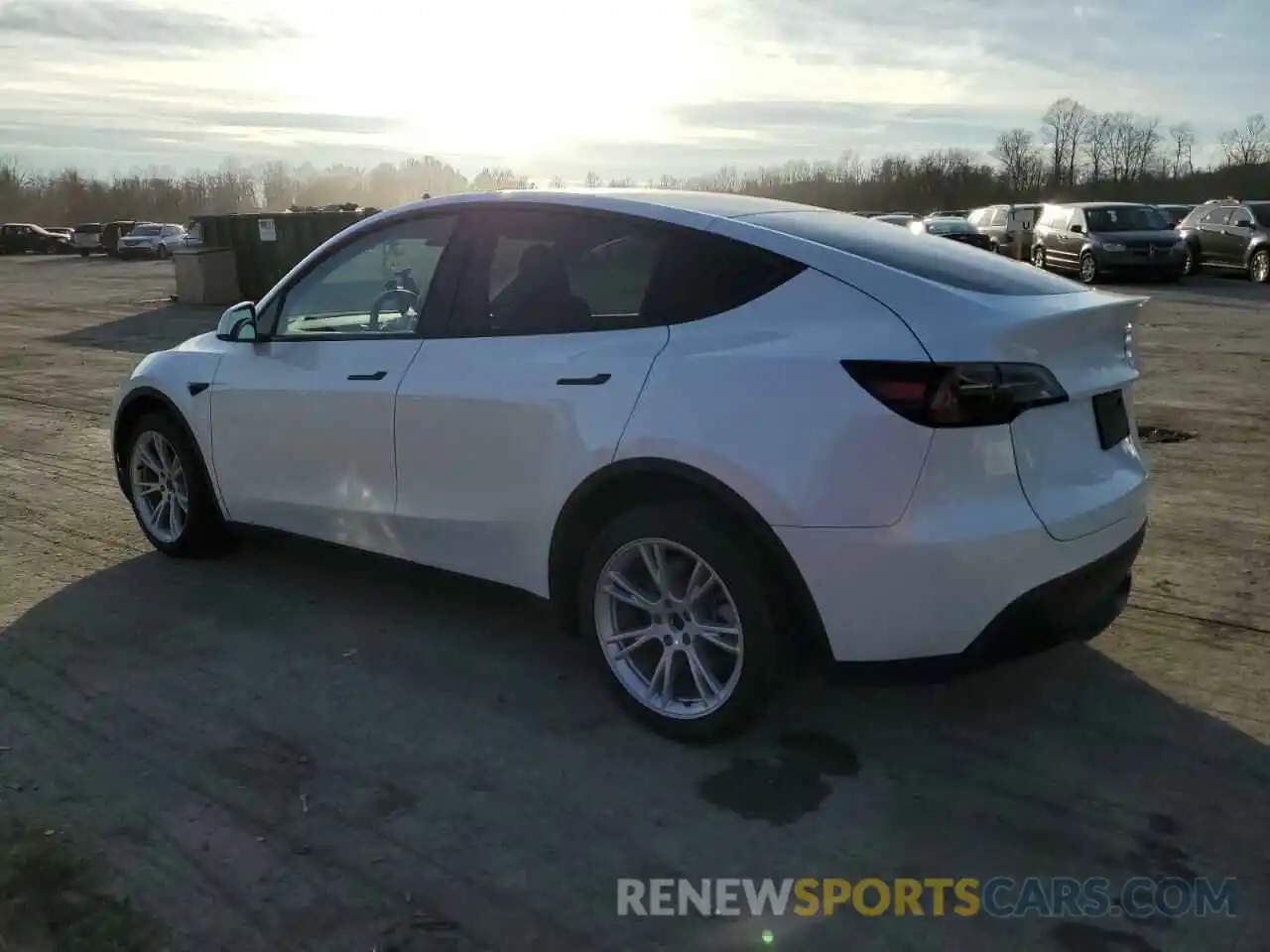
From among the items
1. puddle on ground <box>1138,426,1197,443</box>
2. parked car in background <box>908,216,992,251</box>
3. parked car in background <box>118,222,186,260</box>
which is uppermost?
parked car in background <box>118,222,186,260</box>

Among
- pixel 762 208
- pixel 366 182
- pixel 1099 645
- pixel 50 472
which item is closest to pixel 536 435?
pixel 762 208

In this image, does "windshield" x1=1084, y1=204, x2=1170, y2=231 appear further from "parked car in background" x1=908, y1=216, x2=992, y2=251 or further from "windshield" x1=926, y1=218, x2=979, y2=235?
"windshield" x1=926, y1=218, x2=979, y2=235

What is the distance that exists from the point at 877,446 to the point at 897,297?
0.46m

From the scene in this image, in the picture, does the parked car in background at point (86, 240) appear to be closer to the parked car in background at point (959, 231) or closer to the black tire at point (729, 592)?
the parked car in background at point (959, 231)

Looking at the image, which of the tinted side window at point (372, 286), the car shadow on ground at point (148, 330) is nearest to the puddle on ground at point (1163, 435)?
the tinted side window at point (372, 286)

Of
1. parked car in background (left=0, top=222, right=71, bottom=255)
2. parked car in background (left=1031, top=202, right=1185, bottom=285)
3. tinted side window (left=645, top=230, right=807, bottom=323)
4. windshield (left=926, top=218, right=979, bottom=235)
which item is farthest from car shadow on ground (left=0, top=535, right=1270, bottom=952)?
parked car in background (left=0, top=222, right=71, bottom=255)

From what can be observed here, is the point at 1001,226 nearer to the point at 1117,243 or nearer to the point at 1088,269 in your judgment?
the point at 1088,269

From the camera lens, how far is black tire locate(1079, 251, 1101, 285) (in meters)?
23.2

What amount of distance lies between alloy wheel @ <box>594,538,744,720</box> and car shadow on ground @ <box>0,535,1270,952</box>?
0.59 ft

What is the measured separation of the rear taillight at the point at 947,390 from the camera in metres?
3.06

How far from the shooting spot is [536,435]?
3.80m

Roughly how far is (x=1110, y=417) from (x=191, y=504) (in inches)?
161

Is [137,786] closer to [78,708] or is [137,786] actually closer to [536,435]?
[78,708]

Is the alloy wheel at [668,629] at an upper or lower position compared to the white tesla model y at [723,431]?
lower
